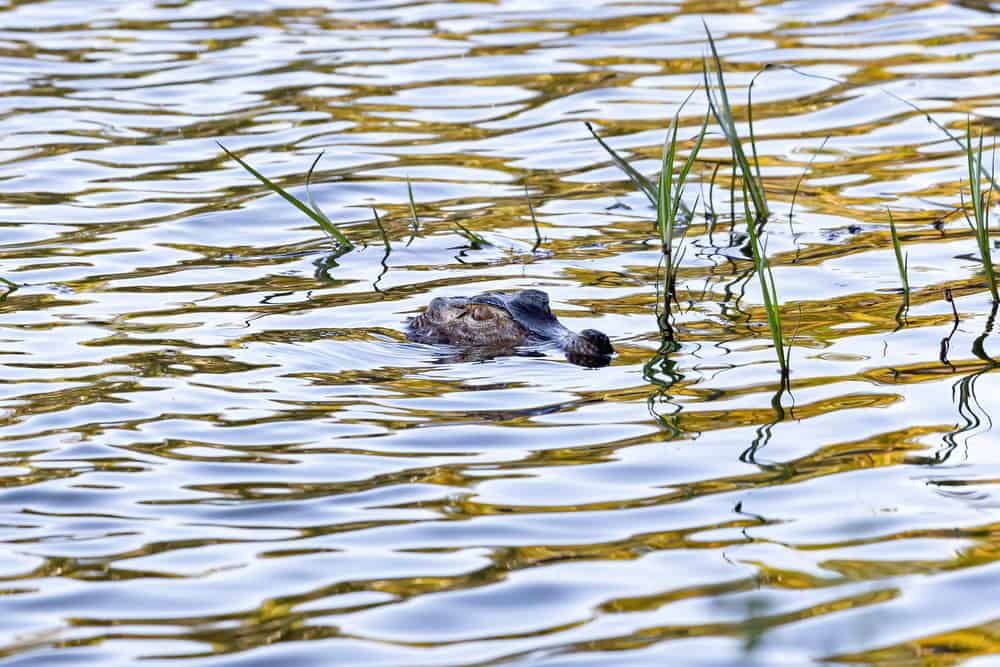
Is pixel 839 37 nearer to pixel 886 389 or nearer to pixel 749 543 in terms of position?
pixel 886 389

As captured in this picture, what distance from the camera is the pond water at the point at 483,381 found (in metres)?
4.34

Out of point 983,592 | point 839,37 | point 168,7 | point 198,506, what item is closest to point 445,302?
point 198,506

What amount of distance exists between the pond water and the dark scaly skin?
0.19 meters

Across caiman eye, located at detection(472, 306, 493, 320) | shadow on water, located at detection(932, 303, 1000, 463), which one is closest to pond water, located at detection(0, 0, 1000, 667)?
shadow on water, located at detection(932, 303, 1000, 463)

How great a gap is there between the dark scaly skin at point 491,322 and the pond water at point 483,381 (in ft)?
0.62

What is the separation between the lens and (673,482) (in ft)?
17.5

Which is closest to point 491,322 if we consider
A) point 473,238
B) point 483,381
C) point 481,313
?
point 481,313

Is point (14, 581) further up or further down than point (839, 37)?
further down

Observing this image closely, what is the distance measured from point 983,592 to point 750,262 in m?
4.71

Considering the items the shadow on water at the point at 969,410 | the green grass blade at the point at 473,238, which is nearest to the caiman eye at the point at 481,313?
the green grass blade at the point at 473,238

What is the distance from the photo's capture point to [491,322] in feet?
24.9

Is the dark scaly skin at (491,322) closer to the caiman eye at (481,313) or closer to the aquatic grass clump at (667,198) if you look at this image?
the caiman eye at (481,313)

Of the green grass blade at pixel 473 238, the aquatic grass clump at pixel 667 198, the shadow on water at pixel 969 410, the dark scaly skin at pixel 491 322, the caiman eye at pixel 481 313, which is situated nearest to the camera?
the shadow on water at pixel 969 410

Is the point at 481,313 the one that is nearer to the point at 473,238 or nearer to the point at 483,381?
the point at 483,381
